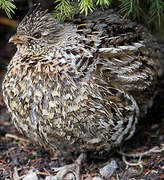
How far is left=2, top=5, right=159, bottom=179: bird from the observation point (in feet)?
10.2

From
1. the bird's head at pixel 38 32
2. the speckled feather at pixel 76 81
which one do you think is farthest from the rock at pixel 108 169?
the bird's head at pixel 38 32

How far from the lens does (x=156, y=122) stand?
4.26 metres

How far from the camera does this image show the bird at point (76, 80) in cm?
312

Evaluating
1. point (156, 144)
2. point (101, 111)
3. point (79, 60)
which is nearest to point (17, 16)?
point (79, 60)

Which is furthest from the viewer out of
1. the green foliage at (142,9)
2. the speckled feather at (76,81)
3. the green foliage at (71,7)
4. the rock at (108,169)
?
the rock at (108,169)

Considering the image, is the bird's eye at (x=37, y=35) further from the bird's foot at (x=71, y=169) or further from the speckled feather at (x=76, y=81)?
the bird's foot at (x=71, y=169)

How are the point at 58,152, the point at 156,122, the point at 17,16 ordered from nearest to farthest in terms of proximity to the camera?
the point at 58,152 < the point at 156,122 < the point at 17,16

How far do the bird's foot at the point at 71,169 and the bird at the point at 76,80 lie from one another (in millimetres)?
19

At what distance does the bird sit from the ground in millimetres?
276

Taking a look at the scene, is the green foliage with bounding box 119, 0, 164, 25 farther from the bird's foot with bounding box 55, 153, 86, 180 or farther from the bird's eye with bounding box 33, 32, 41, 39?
the bird's foot with bounding box 55, 153, 86, 180

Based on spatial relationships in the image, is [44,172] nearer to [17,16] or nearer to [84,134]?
[84,134]

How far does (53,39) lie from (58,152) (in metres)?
1.34

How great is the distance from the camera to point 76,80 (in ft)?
10.2

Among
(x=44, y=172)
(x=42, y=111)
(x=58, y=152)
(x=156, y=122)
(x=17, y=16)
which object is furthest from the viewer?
(x=17, y=16)
